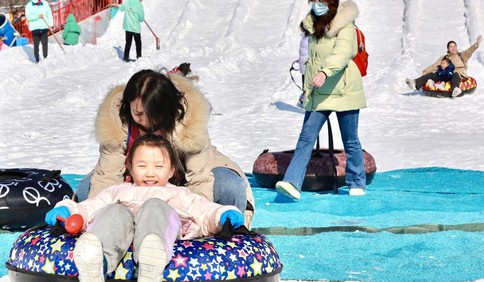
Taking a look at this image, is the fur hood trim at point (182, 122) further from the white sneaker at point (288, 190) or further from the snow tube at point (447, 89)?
the snow tube at point (447, 89)

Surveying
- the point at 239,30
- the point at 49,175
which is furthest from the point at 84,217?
the point at 239,30

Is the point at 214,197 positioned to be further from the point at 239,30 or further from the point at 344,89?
the point at 239,30

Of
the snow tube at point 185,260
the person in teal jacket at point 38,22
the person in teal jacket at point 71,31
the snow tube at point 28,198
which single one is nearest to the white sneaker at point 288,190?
the snow tube at point 28,198

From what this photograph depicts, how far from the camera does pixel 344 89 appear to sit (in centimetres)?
755

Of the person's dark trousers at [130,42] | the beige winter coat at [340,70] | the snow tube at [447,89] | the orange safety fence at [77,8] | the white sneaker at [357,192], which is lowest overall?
the orange safety fence at [77,8]

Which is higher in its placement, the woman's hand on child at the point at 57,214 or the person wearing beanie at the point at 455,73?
the woman's hand on child at the point at 57,214

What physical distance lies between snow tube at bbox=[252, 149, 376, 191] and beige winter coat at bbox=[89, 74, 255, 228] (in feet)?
10.6

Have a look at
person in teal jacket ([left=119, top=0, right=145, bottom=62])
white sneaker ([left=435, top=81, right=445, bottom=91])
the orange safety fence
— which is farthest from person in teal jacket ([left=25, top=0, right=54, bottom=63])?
white sneaker ([left=435, top=81, right=445, bottom=91])

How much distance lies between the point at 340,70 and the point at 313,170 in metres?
1.11

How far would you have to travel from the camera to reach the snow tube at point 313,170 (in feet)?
26.8

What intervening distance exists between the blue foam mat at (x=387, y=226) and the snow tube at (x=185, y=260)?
1.05 meters

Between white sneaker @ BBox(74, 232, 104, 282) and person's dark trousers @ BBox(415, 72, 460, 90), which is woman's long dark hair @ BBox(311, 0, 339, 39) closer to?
white sneaker @ BBox(74, 232, 104, 282)

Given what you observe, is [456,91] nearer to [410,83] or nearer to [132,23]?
[410,83]

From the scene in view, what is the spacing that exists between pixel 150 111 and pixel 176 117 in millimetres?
152
